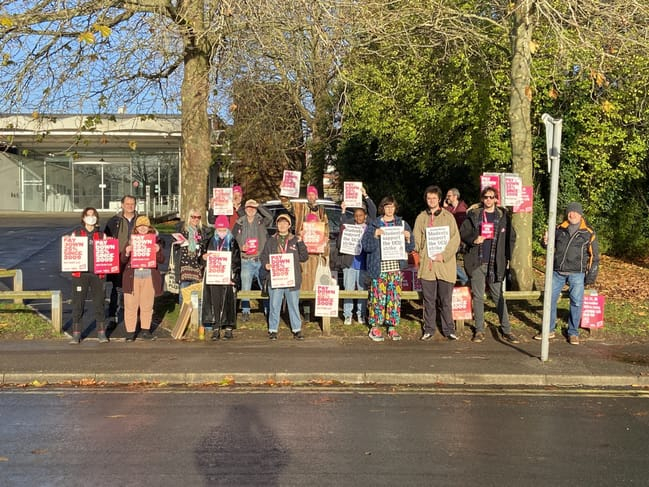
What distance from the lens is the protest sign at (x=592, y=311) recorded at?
33.9 feet

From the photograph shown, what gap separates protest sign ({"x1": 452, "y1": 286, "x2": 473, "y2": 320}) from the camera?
33.8 feet

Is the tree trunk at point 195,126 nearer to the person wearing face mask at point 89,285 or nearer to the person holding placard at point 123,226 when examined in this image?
the person holding placard at point 123,226

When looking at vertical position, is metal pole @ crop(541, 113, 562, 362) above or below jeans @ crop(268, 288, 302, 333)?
above

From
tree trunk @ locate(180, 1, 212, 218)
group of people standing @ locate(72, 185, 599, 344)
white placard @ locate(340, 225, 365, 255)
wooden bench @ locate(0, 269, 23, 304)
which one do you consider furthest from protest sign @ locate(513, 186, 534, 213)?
wooden bench @ locate(0, 269, 23, 304)

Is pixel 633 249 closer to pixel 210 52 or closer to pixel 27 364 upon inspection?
pixel 210 52

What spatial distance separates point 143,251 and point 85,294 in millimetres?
1053

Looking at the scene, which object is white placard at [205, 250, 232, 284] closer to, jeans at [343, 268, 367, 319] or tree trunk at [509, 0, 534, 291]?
jeans at [343, 268, 367, 319]

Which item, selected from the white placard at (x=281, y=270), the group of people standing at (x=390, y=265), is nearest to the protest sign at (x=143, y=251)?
the group of people standing at (x=390, y=265)

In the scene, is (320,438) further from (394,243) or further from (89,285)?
(89,285)

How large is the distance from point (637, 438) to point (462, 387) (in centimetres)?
221

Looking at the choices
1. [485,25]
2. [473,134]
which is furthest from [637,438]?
[473,134]

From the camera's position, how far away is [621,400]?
24.4 feet

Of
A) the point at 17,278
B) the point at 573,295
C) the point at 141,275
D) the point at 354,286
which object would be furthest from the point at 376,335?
the point at 17,278

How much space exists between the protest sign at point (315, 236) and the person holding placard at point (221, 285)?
4.03ft
